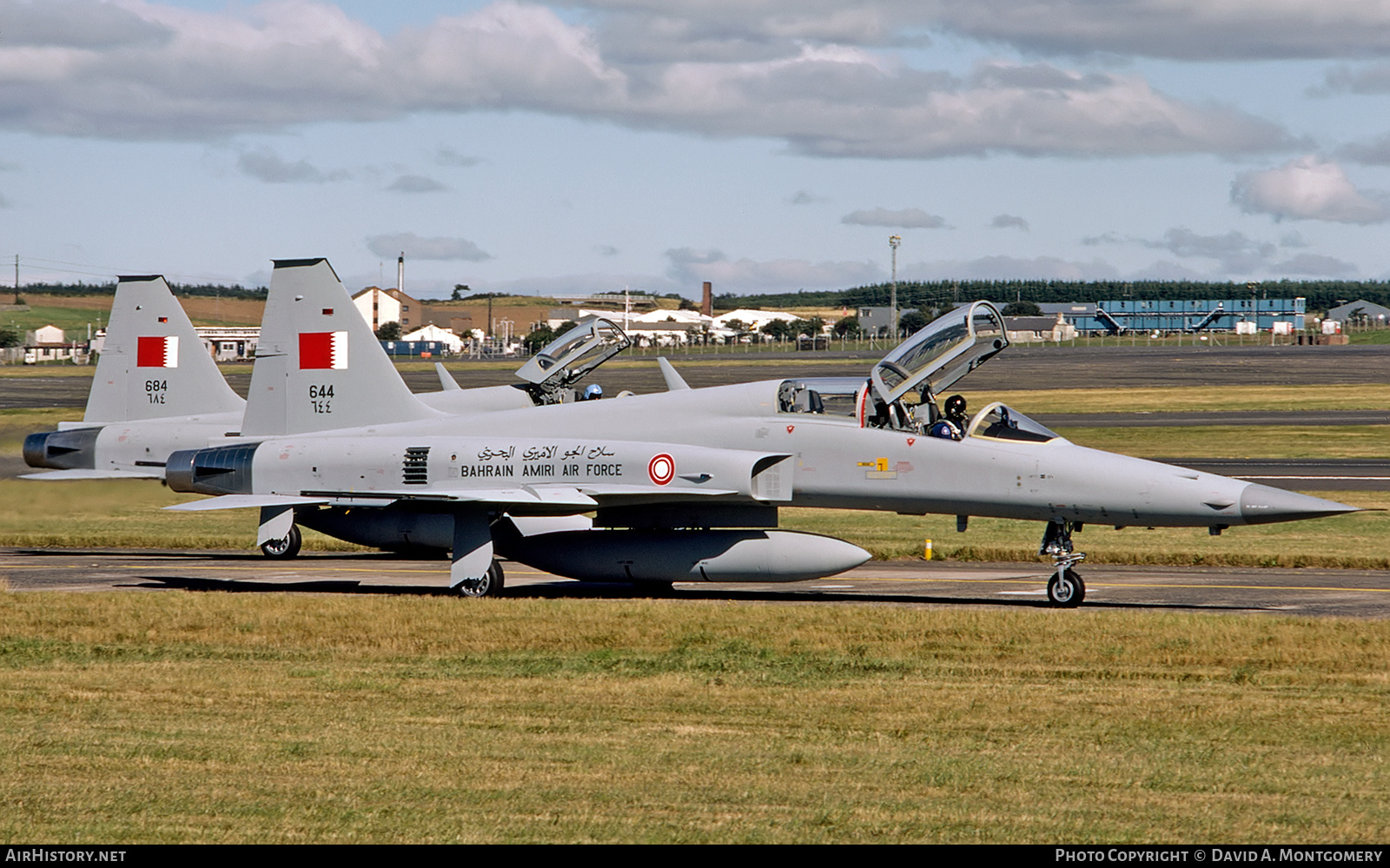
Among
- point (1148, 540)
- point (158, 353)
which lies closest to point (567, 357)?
point (158, 353)

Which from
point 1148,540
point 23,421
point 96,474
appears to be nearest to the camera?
point 1148,540

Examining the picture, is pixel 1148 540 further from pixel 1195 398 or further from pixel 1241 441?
pixel 1195 398

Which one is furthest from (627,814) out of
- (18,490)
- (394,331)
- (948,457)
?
(394,331)

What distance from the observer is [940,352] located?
16.7m

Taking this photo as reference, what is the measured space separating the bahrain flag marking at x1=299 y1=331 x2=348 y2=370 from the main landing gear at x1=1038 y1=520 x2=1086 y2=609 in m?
9.90

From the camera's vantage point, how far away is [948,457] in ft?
53.8

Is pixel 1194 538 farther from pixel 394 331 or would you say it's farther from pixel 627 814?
pixel 394 331

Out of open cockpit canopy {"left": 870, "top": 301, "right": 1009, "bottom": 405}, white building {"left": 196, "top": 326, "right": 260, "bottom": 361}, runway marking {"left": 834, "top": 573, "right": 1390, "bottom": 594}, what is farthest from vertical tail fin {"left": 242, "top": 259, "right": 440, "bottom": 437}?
white building {"left": 196, "top": 326, "right": 260, "bottom": 361}

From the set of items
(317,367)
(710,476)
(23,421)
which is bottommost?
(710,476)

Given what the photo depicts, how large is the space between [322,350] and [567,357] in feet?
13.7

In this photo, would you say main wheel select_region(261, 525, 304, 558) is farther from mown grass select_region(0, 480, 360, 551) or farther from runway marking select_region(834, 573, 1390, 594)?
runway marking select_region(834, 573, 1390, 594)

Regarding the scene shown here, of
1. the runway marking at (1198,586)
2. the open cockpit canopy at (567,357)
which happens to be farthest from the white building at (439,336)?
the runway marking at (1198,586)

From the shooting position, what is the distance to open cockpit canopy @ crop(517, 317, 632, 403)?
884 inches

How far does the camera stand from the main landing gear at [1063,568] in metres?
16.0
